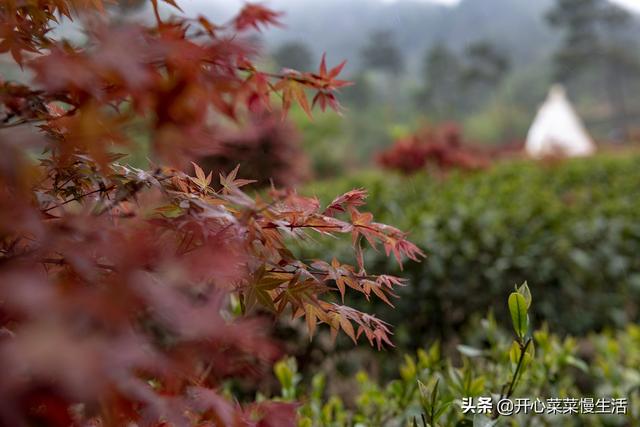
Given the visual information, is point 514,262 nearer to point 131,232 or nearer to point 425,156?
point 131,232

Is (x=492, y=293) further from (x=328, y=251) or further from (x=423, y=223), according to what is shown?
Answer: (x=328, y=251)

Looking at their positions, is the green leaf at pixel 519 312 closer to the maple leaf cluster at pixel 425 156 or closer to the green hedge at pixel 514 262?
the green hedge at pixel 514 262

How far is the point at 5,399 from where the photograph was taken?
0.50m

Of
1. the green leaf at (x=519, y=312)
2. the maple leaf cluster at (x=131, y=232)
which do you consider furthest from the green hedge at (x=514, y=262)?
the maple leaf cluster at (x=131, y=232)

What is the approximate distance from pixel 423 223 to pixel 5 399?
2.64 m

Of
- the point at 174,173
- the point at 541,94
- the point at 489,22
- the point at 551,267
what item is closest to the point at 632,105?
the point at 541,94

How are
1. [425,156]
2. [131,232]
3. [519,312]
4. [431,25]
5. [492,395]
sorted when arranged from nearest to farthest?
1. [131,232]
2. [519,312]
3. [492,395]
4. [425,156]
5. [431,25]

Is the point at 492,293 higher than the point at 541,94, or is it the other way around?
the point at 492,293

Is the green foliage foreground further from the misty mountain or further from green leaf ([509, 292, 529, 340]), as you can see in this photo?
the misty mountain

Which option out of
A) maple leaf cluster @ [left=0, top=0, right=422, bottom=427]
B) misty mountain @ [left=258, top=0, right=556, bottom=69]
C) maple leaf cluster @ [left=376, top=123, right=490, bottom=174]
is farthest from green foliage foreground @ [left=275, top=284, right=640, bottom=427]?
misty mountain @ [left=258, top=0, right=556, bottom=69]

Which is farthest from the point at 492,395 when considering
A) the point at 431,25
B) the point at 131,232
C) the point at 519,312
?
the point at 431,25

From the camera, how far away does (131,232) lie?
2.40ft

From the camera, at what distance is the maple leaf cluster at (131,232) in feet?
1.66

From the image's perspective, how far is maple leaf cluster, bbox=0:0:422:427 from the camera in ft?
1.66
